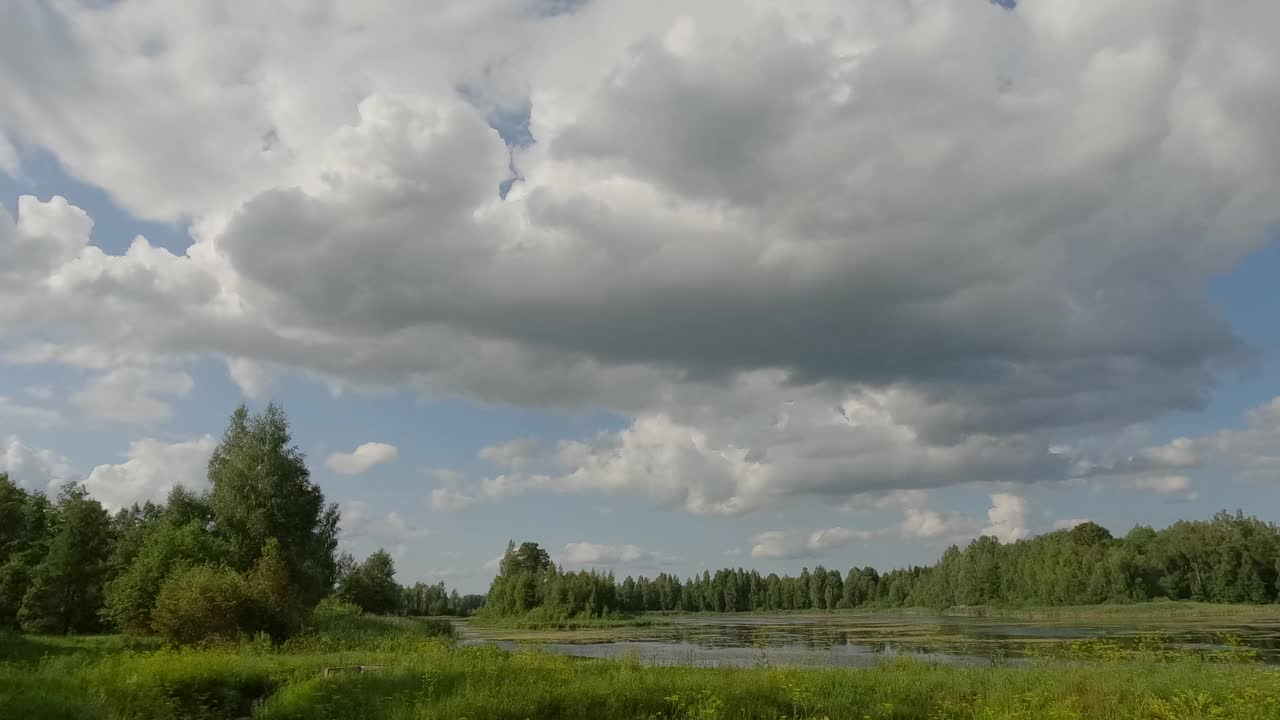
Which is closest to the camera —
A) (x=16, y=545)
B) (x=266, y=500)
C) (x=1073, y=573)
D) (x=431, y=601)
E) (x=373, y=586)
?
(x=266, y=500)

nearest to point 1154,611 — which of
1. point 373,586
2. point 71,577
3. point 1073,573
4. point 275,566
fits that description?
point 1073,573

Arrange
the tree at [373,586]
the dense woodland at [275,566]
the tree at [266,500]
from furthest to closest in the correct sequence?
the tree at [373,586] < the tree at [266,500] < the dense woodland at [275,566]

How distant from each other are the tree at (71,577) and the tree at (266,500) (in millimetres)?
10273

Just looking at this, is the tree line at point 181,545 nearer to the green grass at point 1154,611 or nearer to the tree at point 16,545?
the tree at point 16,545

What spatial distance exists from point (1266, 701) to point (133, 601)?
139ft

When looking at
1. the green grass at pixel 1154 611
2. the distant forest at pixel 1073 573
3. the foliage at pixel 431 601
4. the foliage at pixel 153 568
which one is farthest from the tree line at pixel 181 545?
the foliage at pixel 431 601

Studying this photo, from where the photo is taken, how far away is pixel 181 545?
4091cm

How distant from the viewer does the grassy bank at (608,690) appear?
16984 millimetres

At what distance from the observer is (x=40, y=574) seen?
169ft

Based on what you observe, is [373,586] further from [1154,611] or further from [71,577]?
[1154,611]

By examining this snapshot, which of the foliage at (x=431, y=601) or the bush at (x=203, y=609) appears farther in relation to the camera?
the foliage at (x=431, y=601)

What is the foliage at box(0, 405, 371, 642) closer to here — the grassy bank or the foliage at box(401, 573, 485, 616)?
the grassy bank

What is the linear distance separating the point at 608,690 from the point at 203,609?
71.1ft

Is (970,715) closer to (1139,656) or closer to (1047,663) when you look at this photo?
(1047,663)
